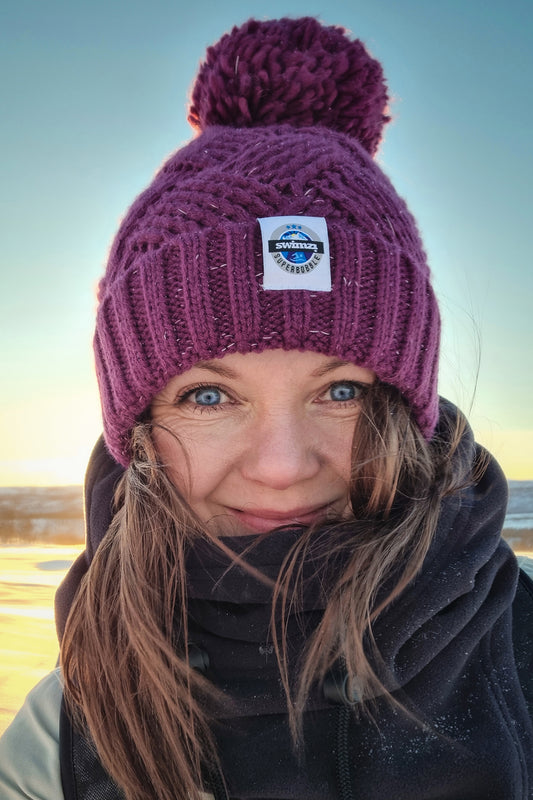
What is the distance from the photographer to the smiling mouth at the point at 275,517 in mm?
1632

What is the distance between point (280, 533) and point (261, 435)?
0.26m

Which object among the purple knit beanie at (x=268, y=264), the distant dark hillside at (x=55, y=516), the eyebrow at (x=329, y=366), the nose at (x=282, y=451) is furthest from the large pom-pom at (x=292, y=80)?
the distant dark hillside at (x=55, y=516)

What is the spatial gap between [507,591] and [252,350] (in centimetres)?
93

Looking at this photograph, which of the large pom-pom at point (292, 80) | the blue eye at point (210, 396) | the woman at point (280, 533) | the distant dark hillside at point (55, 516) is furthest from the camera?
the distant dark hillside at point (55, 516)

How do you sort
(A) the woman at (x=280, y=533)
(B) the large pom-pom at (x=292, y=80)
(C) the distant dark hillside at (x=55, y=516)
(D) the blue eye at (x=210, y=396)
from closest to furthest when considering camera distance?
(A) the woman at (x=280, y=533)
(D) the blue eye at (x=210, y=396)
(B) the large pom-pom at (x=292, y=80)
(C) the distant dark hillside at (x=55, y=516)

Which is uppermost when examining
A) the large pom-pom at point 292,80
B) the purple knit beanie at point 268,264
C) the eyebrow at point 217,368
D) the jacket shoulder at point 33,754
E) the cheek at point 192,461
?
the large pom-pom at point 292,80

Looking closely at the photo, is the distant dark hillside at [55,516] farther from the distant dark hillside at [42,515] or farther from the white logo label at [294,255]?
the white logo label at [294,255]

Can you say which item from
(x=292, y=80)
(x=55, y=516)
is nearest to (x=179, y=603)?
(x=292, y=80)

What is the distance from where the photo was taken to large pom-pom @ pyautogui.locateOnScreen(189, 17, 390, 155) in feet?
6.33

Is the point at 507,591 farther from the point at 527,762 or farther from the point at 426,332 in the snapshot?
the point at 426,332

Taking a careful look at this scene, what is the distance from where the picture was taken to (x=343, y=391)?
5.32 feet

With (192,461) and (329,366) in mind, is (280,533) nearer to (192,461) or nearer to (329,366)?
(192,461)

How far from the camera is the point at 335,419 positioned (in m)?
1.62

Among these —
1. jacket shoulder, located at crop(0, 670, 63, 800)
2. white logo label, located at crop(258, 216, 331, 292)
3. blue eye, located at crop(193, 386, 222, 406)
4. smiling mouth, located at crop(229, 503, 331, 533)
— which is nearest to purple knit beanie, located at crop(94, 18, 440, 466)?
white logo label, located at crop(258, 216, 331, 292)
